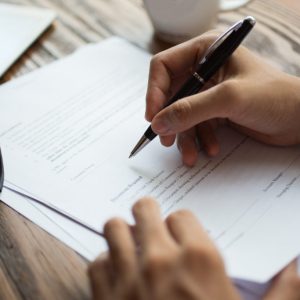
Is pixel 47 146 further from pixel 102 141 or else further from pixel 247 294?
pixel 247 294

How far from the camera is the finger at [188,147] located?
57 cm

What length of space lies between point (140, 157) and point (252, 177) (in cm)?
14

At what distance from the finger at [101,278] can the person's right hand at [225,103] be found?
0.62 feet

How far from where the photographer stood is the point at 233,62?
59 cm

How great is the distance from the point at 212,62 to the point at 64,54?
323 millimetres

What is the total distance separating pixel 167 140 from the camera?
59 cm

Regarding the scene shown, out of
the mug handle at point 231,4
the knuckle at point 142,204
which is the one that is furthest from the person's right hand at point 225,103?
the mug handle at point 231,4

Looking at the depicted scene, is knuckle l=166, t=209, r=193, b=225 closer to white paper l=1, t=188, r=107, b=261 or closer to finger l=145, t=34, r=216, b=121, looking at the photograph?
white paper l=1, t=188, r=107, b=261

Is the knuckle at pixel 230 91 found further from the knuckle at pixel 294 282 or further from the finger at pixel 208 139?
the knuckle at pixel 294 282

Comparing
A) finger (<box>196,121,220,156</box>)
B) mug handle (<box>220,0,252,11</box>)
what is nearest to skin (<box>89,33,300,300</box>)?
finger (<box>196,121,220,156</box>)

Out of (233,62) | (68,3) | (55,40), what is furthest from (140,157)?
(68,3)

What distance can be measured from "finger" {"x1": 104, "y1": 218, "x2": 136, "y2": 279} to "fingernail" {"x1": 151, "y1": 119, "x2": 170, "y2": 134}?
15 cm

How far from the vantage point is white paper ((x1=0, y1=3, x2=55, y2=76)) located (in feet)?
2.58

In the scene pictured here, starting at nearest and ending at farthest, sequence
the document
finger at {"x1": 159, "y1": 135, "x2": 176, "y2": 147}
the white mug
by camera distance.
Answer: the document → finger at {"x1": 159, "y1": 135, "x2": 176, "y2": 147} → the white mug
